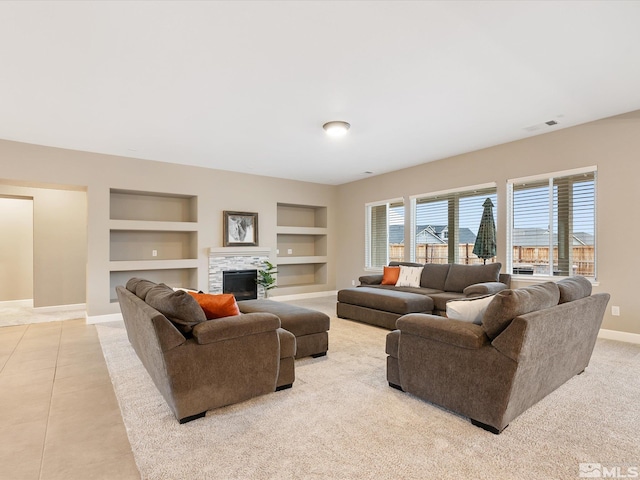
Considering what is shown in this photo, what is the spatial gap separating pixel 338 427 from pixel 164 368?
119 centimetres

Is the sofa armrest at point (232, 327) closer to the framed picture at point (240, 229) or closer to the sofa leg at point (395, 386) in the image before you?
the sofa leg at point (395, 386)

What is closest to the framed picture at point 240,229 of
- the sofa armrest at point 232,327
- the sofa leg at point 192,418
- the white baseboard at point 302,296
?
the white baseboard at point 302,296

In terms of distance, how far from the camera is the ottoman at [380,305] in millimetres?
4637

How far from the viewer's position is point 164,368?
2.23 metres

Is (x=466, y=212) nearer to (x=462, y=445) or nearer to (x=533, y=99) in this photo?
(x=533, y=99)

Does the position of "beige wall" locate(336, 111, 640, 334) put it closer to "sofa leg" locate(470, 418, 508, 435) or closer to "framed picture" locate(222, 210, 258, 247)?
"sofa leg" locate(470, 418, 508, 435)

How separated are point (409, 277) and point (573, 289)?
334 centimetres

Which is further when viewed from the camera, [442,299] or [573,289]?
[442,299]

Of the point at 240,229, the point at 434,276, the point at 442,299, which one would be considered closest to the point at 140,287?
the point at 442,299

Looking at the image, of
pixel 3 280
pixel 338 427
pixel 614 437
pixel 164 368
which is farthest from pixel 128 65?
pixel 3 280

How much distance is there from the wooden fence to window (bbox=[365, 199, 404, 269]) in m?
0.24

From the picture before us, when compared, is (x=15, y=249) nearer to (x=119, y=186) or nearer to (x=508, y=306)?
(x=119, y=186)

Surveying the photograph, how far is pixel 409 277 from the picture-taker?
596cm

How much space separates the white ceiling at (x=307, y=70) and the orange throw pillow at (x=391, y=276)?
2.26 m
